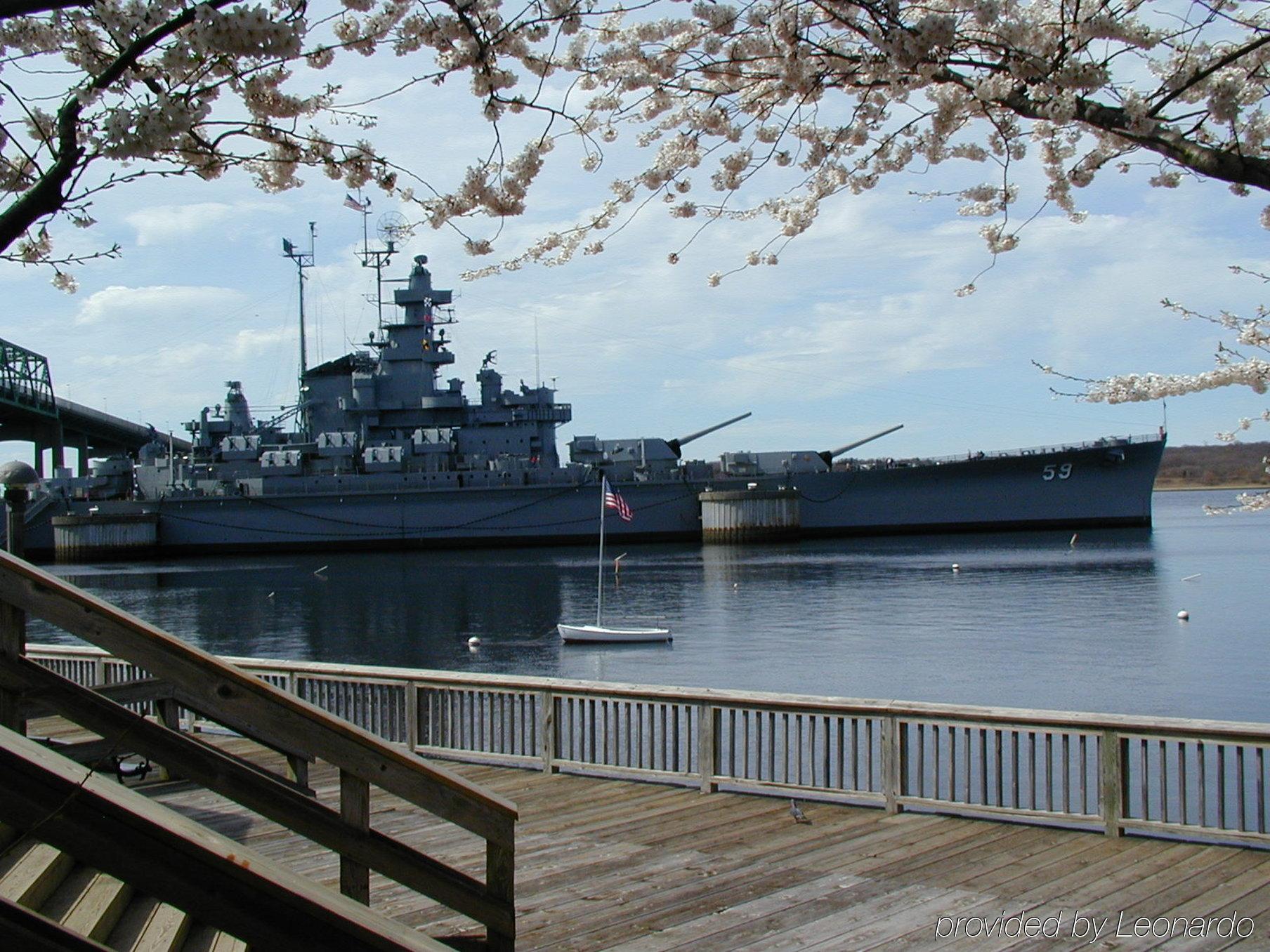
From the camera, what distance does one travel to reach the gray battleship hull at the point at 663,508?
205ft

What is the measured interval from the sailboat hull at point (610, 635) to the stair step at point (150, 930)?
79.5 feet

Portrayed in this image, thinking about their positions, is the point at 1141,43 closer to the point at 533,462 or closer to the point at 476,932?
the point at 476,932

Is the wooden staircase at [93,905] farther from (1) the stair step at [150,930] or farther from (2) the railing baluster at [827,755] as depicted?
(2) the railing baluster at [827,755]

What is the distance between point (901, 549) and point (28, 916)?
55.5 metres

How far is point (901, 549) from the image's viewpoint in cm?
5553

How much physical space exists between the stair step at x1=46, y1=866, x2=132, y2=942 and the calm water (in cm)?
1784

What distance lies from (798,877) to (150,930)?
3.43m

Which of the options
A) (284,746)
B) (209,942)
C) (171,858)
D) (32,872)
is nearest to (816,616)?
(284,746)

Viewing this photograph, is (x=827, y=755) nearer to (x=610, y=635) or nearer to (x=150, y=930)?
(x=150, y=930)

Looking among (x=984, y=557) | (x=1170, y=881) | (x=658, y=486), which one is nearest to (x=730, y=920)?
(x=1170, y=881)

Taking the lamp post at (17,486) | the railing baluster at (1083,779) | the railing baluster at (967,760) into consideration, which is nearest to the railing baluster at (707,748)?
the railing baluster at (967,760)

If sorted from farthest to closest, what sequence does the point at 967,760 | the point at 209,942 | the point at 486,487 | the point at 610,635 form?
1. the point at 486,487
2. the point at 610,635
3. the point at 967,760
4. the point at 209,942

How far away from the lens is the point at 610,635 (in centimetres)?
2744

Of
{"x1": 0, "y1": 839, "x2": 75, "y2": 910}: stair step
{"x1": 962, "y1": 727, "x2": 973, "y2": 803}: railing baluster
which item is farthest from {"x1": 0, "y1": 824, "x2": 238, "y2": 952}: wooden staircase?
{"x1": 962, "y1": 727, "x2": 973, "y2": 803}: railing baluster
